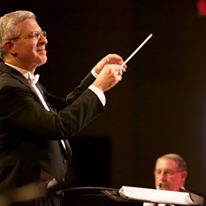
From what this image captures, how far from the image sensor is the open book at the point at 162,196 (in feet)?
5.21

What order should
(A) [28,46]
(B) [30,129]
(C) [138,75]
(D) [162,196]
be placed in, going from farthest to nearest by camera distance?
(C) [138,75] < (A) [28,46] < (B) [30,129] < (D) [162,196]

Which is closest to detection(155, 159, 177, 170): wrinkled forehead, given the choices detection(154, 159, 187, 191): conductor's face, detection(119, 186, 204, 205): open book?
detection(154, 159, 187, 191): conductor's face

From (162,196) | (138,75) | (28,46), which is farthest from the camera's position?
(138,75)

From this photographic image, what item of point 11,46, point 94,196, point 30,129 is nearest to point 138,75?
point 11,46

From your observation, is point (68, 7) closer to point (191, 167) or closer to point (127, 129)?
point (127, 129)

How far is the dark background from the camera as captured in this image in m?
4.92

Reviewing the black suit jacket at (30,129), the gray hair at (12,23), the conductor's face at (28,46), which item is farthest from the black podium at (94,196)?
the gray hair at (12,23)

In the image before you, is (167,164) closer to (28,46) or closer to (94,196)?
(28,46)

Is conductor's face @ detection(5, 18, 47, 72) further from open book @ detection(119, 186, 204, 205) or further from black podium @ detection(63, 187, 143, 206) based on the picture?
open book @ detection(119, 186, 204, 205)

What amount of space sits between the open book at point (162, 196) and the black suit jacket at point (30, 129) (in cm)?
31

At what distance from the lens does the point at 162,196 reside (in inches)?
63.1

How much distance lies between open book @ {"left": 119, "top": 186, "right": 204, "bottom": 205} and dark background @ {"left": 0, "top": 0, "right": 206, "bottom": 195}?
10.2 feet

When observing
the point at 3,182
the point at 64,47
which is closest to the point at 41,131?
the point at 3,182

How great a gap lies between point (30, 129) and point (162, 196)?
49 centimetres
